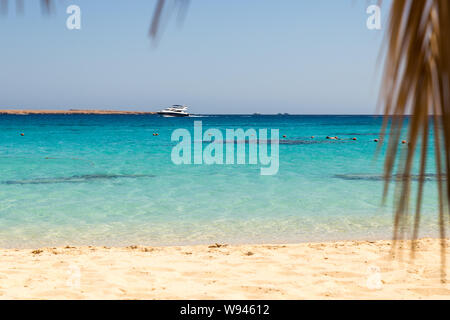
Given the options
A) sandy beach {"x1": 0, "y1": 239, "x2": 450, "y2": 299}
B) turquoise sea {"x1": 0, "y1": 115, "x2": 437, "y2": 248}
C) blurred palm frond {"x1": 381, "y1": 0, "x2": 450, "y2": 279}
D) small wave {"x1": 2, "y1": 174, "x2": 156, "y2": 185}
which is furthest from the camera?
small wave {"x1": 2, "y1": 174, "x2": 156, "y2": 185}

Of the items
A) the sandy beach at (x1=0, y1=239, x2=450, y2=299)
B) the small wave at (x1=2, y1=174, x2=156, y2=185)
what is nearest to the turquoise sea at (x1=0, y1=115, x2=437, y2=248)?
the small wave at (x1=2, y1=174, x2=156, y2=185)

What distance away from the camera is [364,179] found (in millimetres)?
15383

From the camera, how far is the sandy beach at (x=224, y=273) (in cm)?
497

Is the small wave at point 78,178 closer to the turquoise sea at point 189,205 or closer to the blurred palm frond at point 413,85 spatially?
the turquoise sea at point 189,205

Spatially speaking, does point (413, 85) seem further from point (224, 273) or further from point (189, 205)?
point (189, 205)

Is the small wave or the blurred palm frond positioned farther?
the small wave

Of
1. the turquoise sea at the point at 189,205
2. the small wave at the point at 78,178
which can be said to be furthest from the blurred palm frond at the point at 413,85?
the small wave at the point at 78,178

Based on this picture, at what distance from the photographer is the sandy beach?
4.97 meters

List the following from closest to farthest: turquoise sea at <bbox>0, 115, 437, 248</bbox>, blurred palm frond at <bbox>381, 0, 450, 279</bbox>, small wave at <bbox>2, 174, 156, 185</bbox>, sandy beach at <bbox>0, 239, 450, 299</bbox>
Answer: blurred palm frond at <bbox>381, 0, 450, 279</bbox> → sandy beach at <bbox>0, 239, 450, 299</bbox> → turquoise sea at <bbox>0, 115, 437, 248</bbox> → small wave at <bbox>2, 174, 156, 185</bbox>

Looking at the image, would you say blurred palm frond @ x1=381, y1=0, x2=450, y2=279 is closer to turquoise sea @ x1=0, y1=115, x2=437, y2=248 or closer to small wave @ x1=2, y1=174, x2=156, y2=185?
turquoise sea @ x1=0, y1=115, x2=437, y2=248

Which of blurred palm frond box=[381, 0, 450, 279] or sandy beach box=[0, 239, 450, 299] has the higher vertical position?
blurred palm frond box=[381, 0, 450, 279]

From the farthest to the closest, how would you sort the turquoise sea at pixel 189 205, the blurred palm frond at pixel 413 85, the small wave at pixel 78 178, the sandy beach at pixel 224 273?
1. the small wave at pixel 78 178
2. the turquoise sea at pixel 189 205
3. the sandy beach at pixel 224 273
4. the blurred palm frond at pixel 413 85

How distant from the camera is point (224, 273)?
5.84 meters

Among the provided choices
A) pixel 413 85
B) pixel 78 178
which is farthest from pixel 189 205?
pixel 413 85
